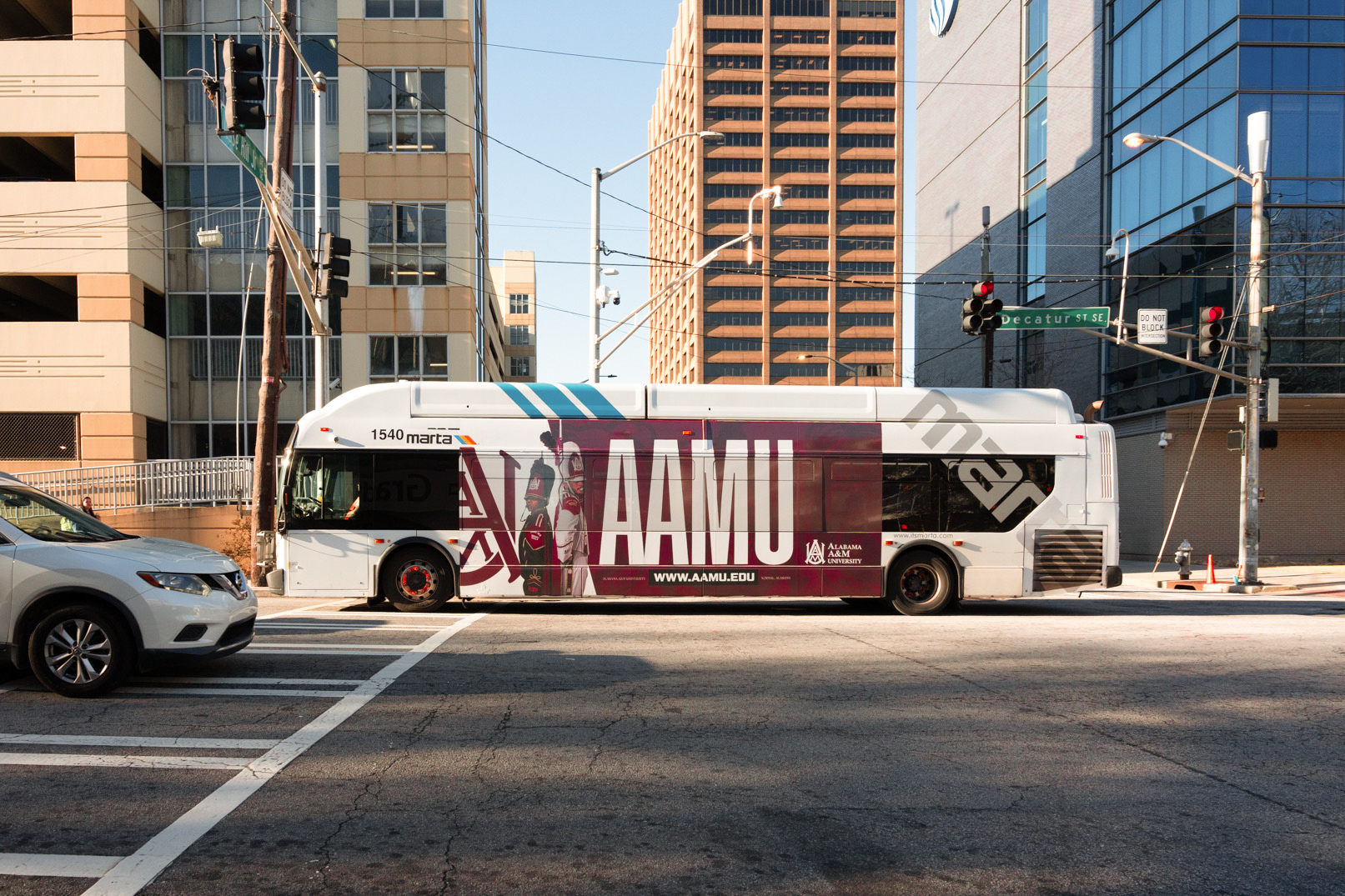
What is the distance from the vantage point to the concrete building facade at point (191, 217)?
26219mm

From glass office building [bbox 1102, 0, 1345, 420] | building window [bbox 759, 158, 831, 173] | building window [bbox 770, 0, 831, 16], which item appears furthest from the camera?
building window [bbox 759, 158, 831, 173]

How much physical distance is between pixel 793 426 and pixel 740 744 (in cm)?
806

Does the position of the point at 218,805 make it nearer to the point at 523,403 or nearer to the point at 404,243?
the point at 523,403

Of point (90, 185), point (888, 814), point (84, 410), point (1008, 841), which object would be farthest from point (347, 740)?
point (90, 185)

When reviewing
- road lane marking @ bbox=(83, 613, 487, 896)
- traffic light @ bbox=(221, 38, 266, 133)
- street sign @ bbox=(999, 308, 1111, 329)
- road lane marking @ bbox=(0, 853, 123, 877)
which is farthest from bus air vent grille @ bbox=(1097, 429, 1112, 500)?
road lane marking @ bbox=(0, 853, 123, 877)

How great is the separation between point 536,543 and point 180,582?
21.6 feet

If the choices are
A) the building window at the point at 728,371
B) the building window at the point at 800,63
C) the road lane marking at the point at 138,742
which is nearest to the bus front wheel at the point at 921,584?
the road lane marking at the point at 138,742

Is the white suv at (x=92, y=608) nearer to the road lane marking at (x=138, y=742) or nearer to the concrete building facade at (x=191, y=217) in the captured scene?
the road lane marking at (x=138, y=742)

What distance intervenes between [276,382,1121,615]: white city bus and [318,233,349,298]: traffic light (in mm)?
2984

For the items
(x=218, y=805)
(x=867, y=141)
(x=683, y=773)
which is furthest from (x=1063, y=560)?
(x=867, y=141)

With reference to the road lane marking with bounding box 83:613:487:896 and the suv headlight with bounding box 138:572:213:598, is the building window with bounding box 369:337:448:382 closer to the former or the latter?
the road lane marking with bounding box 83:613:487:896

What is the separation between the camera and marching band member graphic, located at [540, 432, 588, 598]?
1345 cm

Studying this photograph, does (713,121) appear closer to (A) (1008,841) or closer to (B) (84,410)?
(B) (84,410)

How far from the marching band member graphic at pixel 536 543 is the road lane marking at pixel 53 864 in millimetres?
9269
